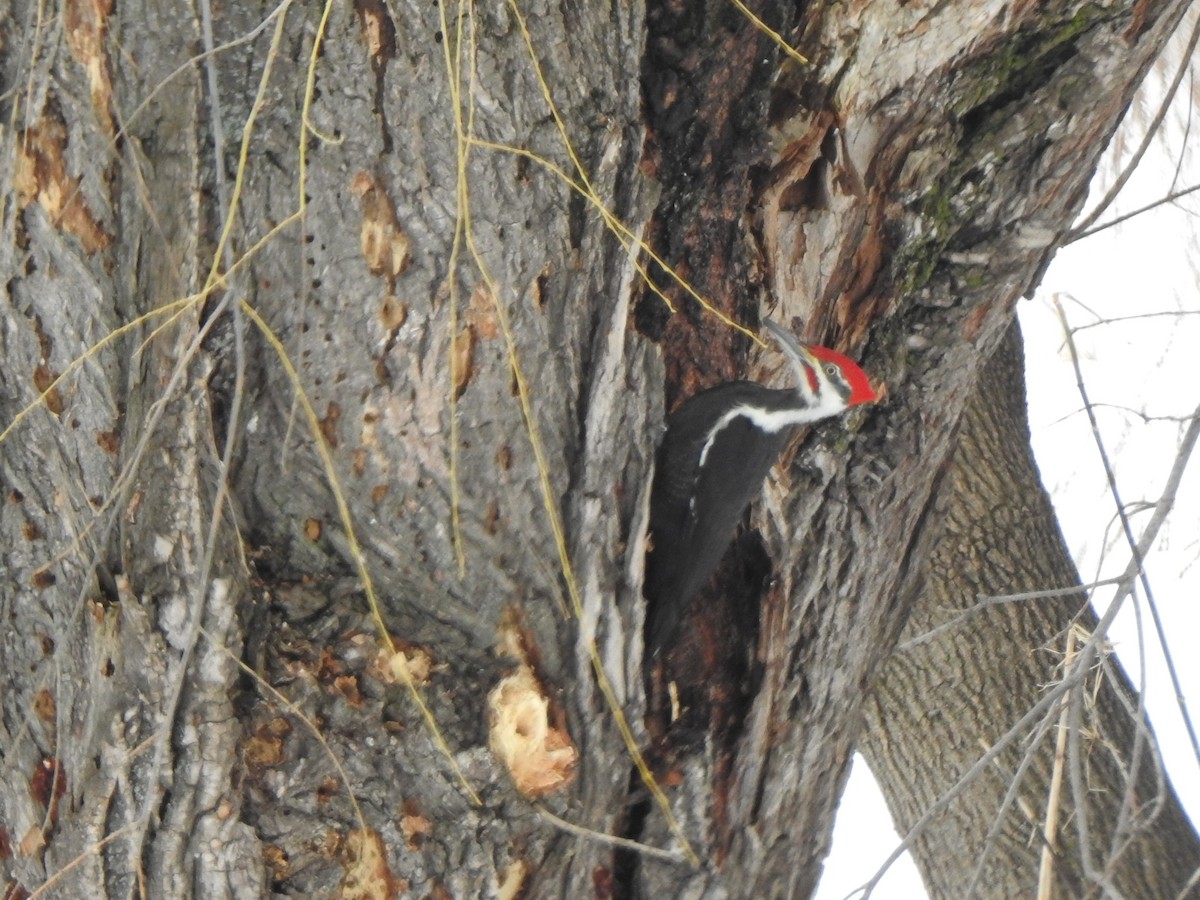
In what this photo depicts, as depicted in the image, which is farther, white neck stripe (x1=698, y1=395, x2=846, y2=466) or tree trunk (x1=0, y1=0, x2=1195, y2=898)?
white neck stripe (x1=698, y1=395, x2=846, y2=466)

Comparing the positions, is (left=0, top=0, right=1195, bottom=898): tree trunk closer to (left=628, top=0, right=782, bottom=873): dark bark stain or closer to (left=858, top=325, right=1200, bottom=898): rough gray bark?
(left=628, top=0, right=782, bottom=873): dark bark stain

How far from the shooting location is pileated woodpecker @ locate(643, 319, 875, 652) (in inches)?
60.4

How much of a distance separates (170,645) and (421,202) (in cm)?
53

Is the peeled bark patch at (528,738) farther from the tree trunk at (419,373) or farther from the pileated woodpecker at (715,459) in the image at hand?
the pileated woodpecker at (715,459)

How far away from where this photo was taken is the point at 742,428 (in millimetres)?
1762

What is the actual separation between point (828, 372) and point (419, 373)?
594mm

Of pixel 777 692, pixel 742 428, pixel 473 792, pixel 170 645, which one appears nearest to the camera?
pixel 170 645

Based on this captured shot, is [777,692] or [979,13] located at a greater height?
[979,13]

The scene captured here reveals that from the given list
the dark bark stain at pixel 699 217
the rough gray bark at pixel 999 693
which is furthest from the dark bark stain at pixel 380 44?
the rough gray bark at pixel 999 693

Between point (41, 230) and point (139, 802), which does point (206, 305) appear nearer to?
point (41, 230)

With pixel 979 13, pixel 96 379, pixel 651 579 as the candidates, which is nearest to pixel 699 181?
pixel 979 13

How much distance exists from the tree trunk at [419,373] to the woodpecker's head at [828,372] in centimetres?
7

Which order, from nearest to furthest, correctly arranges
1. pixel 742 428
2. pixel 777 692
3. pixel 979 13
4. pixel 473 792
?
pixel 473 792
pixel 979 13
pixel 777 692
pixel 742 428

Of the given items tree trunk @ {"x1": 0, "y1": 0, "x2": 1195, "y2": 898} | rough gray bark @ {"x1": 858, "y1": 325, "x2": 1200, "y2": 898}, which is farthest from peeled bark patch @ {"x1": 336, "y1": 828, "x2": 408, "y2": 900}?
rough gray bark @ {"x1": 858, "y1": 325, "x2": 1200, "y2": 898}
